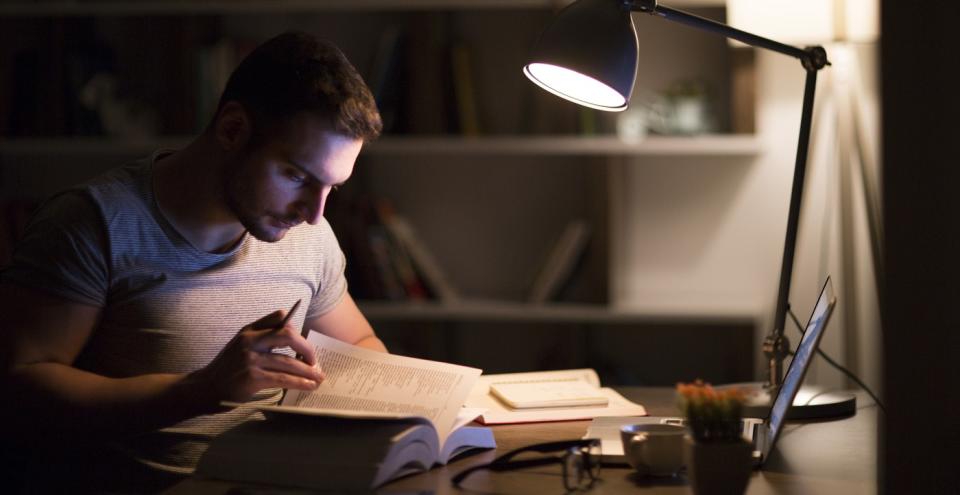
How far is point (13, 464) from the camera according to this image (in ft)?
4.75

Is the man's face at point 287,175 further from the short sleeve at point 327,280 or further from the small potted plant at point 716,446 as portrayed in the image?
the small potted plant at point 716,446

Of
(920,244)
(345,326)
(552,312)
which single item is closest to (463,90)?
(552,312)

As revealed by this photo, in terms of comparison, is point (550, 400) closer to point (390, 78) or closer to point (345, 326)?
point (345, 326)

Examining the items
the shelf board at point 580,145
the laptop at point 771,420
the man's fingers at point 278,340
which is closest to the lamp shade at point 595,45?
the laptop at point 771,420

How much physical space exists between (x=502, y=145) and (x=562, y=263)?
374mm

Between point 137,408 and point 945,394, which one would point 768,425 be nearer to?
point 945,394

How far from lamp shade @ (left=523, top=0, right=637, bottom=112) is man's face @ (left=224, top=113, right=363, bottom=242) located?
1.02ft

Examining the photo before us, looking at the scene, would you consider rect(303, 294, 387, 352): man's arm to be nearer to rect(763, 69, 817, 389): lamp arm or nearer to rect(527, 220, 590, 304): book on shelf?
rect(763, 69, 817, 389): lamp arm

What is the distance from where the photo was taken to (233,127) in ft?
5.05

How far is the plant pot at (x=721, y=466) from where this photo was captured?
1056mm

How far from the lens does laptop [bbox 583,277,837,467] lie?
1180 mm

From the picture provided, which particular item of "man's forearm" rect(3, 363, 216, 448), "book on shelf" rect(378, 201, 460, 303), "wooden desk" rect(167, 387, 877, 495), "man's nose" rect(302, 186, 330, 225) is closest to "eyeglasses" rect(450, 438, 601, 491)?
"wooden desk" rect(167, 387, 877, 495)

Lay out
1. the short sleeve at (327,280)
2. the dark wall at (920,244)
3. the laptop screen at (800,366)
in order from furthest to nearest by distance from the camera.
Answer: the short sleeve at (327,280) < the laptop screen at (800,366) < the dark wall at (920,244)

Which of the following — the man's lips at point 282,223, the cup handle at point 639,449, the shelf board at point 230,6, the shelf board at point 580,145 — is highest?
the shelf board at point 230,6
